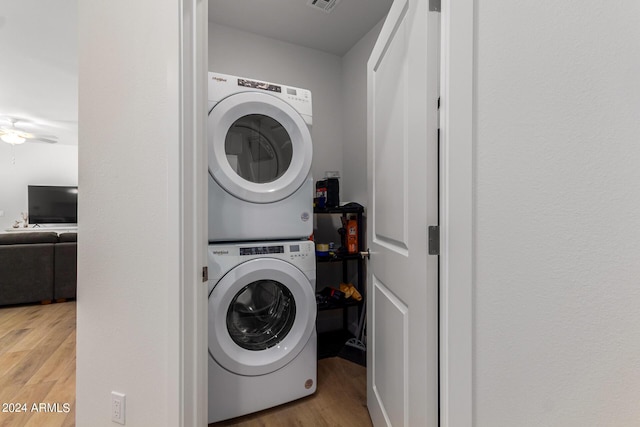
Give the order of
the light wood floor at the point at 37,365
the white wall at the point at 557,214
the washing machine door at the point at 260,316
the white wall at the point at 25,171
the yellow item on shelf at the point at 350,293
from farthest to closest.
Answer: the white wall at the point at 25,171
the yellow item on shelf at the point at 350,293
the light wood floor at the point at 37,365
the washing machine door at the point at 260,316
the white wall at the point at 557,214

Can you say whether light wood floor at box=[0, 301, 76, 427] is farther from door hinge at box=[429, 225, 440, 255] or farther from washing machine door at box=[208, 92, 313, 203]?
door hinge at box=[429, 225, 440, 255]

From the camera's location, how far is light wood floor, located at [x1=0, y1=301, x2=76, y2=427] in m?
1.49

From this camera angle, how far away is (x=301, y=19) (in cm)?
214

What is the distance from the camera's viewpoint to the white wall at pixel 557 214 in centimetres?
48

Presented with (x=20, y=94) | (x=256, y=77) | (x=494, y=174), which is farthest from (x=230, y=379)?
(x=20, y=94)

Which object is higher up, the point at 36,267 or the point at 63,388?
the point at 36,267

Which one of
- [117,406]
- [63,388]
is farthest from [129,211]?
→ [63,388]

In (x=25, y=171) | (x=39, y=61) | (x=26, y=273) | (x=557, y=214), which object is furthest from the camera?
(x=25, y=171)

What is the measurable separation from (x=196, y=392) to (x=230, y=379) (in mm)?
486

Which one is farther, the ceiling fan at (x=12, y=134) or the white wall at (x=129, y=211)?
the ceiling fan at (x=12, y=134)

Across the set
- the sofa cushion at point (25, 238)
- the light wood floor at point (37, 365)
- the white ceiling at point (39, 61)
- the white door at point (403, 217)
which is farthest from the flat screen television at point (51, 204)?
the white door at point (403, 217)

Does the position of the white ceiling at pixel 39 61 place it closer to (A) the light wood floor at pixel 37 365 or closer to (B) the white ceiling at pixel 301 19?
(B) the white ceiling at pixel 301 19

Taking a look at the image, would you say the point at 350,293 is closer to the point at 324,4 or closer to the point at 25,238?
the point at 324,4

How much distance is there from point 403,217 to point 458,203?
316 mm
